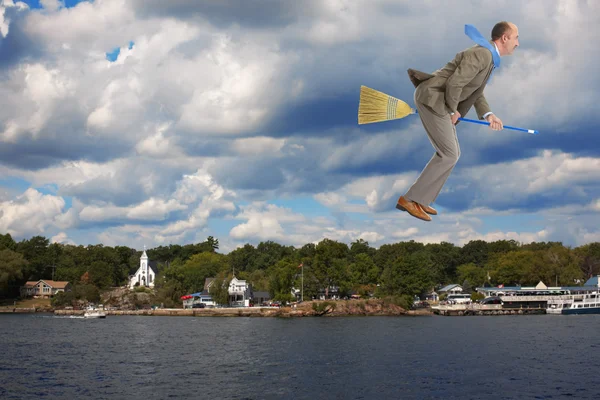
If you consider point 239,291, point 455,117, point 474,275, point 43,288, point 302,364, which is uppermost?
point 455,117

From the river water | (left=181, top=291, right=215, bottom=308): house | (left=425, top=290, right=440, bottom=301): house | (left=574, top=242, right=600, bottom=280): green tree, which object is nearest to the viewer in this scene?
the river water

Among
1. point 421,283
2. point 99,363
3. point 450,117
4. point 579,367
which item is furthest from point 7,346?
point 421,283

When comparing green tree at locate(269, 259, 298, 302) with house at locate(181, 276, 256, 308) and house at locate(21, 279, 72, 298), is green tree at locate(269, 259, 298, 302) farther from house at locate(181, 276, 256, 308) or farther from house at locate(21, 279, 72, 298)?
house at locate(21, 279, 72, 298)

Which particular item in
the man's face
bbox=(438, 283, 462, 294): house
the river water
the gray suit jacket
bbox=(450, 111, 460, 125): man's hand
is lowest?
the river water

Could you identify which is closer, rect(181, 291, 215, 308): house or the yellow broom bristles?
the yellow broom bristles

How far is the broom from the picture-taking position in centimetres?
523

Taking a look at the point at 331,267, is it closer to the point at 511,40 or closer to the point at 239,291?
the point at 239,291

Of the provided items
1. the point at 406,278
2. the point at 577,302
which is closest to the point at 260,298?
the point at 406,278

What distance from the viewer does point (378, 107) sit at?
17.5 ft

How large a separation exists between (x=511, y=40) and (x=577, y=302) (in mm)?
156716

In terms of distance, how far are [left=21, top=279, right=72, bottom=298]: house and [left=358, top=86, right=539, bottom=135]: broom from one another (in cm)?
17896

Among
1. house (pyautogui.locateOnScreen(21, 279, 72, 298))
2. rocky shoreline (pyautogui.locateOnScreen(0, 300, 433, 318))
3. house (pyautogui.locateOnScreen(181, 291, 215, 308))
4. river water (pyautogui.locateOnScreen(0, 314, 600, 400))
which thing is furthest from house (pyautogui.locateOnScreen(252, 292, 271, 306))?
river water (pyautogui.locateOnScreen(0, 314, 600, 400))

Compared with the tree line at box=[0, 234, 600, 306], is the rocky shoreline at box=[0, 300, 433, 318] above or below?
below

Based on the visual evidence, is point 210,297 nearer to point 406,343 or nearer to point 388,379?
point 406,343
